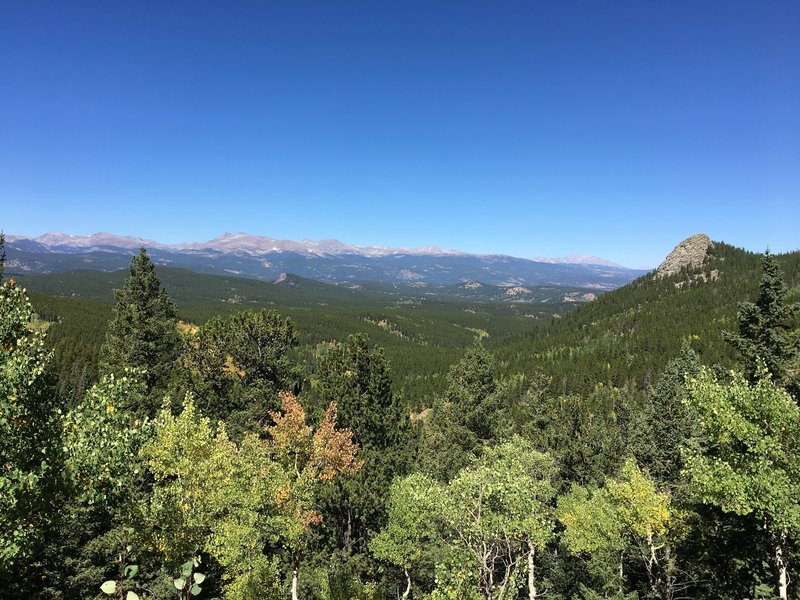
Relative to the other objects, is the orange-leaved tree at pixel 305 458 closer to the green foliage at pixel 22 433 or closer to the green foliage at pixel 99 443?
the green foliage at pixel 99 443

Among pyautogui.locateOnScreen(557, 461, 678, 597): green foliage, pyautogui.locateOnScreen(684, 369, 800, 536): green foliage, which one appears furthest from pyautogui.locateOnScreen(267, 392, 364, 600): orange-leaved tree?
pyautogui.locateOnScreen(684, 369, 800, 536): green foliage

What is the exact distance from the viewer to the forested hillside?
14055mm

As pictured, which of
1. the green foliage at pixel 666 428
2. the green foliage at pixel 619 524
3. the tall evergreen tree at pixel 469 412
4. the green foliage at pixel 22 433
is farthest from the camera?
the tall evergreen tree at pixel 469 412

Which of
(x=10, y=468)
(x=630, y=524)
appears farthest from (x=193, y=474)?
(x=630, y=524)

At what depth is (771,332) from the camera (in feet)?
93.4

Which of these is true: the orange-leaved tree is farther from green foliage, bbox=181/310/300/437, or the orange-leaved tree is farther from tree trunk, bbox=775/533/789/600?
tree trunk, bbox=775/533/789/600

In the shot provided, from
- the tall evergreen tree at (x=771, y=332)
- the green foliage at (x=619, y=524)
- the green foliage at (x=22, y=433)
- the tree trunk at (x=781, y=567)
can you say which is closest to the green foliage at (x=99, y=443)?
the green foliage at (x=22, y=433)

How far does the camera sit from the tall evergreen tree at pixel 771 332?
27906 mm

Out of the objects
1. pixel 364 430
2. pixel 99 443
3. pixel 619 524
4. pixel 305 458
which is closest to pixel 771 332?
pixel 619 524

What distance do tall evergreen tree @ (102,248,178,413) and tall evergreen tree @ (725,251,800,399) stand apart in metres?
45.3

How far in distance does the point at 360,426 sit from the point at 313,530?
8691 millimetres

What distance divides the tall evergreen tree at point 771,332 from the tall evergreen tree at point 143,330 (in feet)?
149

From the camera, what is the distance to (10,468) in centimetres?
1223

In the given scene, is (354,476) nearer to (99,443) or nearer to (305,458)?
(305,458)
